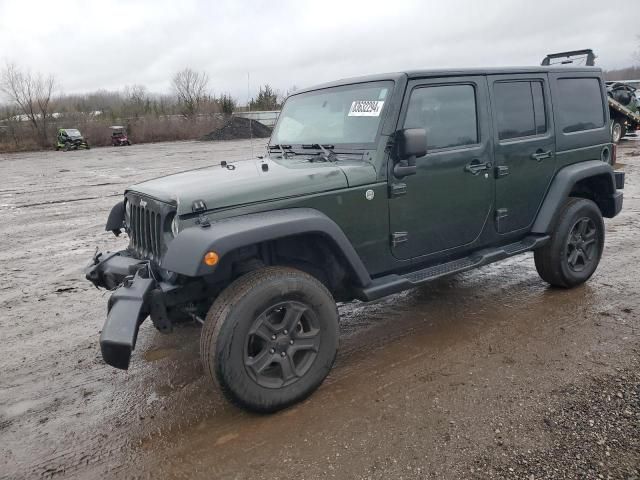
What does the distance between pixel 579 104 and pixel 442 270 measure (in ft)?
7.73

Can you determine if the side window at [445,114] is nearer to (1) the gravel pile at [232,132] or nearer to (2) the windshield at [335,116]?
(2) the windshield at [335,116]

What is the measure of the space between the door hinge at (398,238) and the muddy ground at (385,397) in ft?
2.77

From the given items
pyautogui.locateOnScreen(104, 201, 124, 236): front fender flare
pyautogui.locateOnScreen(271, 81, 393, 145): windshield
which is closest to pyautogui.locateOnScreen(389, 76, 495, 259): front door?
pyautogui.locateOnScreen(271, 81, 393, 145): windshield

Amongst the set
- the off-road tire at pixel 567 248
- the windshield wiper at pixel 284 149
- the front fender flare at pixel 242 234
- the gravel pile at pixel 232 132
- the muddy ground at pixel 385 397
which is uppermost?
the gravel pile at pixel 232 132

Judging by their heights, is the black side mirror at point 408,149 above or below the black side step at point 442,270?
above

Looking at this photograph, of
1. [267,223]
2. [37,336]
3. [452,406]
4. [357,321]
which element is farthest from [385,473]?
[37,336]

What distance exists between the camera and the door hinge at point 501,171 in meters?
4.11

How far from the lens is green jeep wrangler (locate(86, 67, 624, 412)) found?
2900 millimetres

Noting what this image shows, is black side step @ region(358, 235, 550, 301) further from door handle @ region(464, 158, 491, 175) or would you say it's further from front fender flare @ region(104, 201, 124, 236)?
front fender flare @ region(104, 201, 124, 236)

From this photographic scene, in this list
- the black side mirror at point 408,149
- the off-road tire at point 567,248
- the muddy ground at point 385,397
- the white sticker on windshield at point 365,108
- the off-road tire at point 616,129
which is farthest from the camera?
the off-road tire at point 616,129

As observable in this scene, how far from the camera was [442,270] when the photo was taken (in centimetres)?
389

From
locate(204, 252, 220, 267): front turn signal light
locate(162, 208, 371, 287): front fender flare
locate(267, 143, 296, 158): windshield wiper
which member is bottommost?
locate(204, 252, 220, 267): front turn signal light

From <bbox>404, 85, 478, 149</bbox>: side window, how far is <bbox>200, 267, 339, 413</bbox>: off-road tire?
1.48 metres

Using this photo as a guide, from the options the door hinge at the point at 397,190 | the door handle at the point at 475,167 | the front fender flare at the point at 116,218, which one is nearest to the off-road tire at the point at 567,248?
the door handle at the point at 475,167
